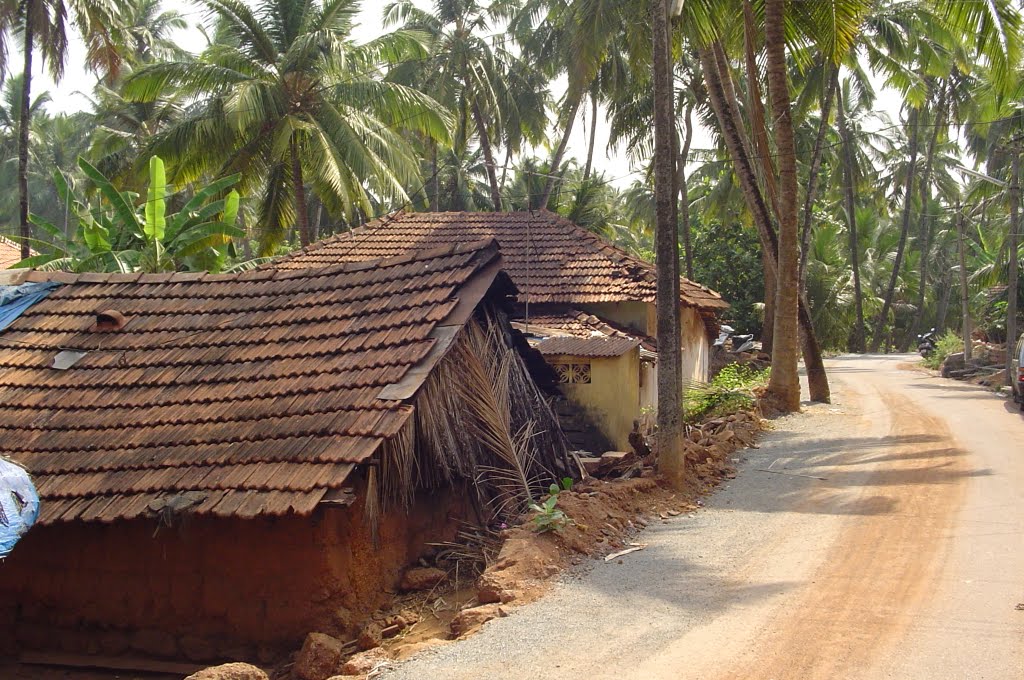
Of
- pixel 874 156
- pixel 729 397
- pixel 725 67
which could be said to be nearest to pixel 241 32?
pixel 725 67

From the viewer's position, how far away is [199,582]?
8.21 metres

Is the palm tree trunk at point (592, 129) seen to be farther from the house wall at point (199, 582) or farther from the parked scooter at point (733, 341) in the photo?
the house wall at point (199, 582)

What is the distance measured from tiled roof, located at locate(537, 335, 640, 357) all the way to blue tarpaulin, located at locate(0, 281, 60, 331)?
7857 mm

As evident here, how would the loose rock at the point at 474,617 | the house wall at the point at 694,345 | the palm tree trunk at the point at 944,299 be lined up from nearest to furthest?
the loose rock at the point at 474,617 → the house wall at the point at 694,345 → the palm tree trunk at the point at 944,299

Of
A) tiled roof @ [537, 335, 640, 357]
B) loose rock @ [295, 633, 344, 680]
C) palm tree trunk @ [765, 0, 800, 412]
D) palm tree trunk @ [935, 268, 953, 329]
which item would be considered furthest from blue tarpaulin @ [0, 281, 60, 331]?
palm tree trunk @ [935, 268, 953, 329]

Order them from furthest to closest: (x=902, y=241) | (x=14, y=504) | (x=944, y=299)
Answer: (x=944, y=299)
(x=902, y=241)
(x=14, y=504)

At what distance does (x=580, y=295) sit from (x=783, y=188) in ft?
15.5

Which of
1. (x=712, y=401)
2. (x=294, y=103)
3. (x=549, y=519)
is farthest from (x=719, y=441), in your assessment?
(x=294, y=103)

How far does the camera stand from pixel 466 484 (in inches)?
393

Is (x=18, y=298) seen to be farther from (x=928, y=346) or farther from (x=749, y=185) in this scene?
(x=928, y=346)

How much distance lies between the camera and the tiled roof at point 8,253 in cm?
2641

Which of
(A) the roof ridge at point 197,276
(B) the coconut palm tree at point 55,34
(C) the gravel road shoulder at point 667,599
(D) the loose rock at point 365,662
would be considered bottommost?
(D) the loose rock at point 365,662

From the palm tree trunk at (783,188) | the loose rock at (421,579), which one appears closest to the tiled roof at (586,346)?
the palm tree trunk at (783,188)

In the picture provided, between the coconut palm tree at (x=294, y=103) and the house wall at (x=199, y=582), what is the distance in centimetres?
1285
